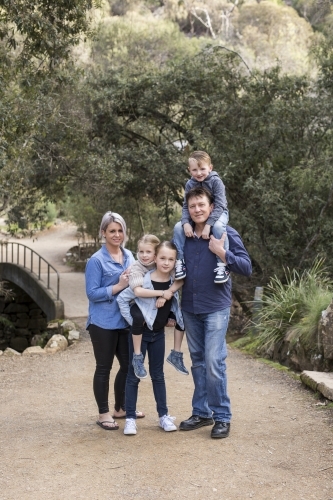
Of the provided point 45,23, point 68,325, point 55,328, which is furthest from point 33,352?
point 45,23

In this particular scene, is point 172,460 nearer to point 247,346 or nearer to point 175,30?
point 247,346

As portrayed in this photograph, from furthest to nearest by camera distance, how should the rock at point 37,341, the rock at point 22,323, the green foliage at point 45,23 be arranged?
the rock at point 22,323 < the rock at point 37,341 < the green foliage at point 45,23

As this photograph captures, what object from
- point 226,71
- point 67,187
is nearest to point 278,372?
point 226,71

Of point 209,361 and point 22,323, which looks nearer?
point 209,361

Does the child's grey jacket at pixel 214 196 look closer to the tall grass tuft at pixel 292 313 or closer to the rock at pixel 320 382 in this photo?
the rock at pixel 320 382

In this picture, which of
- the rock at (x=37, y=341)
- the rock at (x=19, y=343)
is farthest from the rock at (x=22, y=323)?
the rock at (x=37, y=341)

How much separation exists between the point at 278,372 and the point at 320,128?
692cm

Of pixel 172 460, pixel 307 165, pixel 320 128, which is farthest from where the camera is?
pixel 320 128

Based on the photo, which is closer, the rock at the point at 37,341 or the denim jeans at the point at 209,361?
the denim jeans at the point at 209,361

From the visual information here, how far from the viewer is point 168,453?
4820 mm

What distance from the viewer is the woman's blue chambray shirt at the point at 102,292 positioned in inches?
203

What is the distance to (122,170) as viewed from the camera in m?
14.1

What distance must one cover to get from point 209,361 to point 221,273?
26.1 inches

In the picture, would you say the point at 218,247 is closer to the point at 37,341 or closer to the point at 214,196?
the point at 214,196
